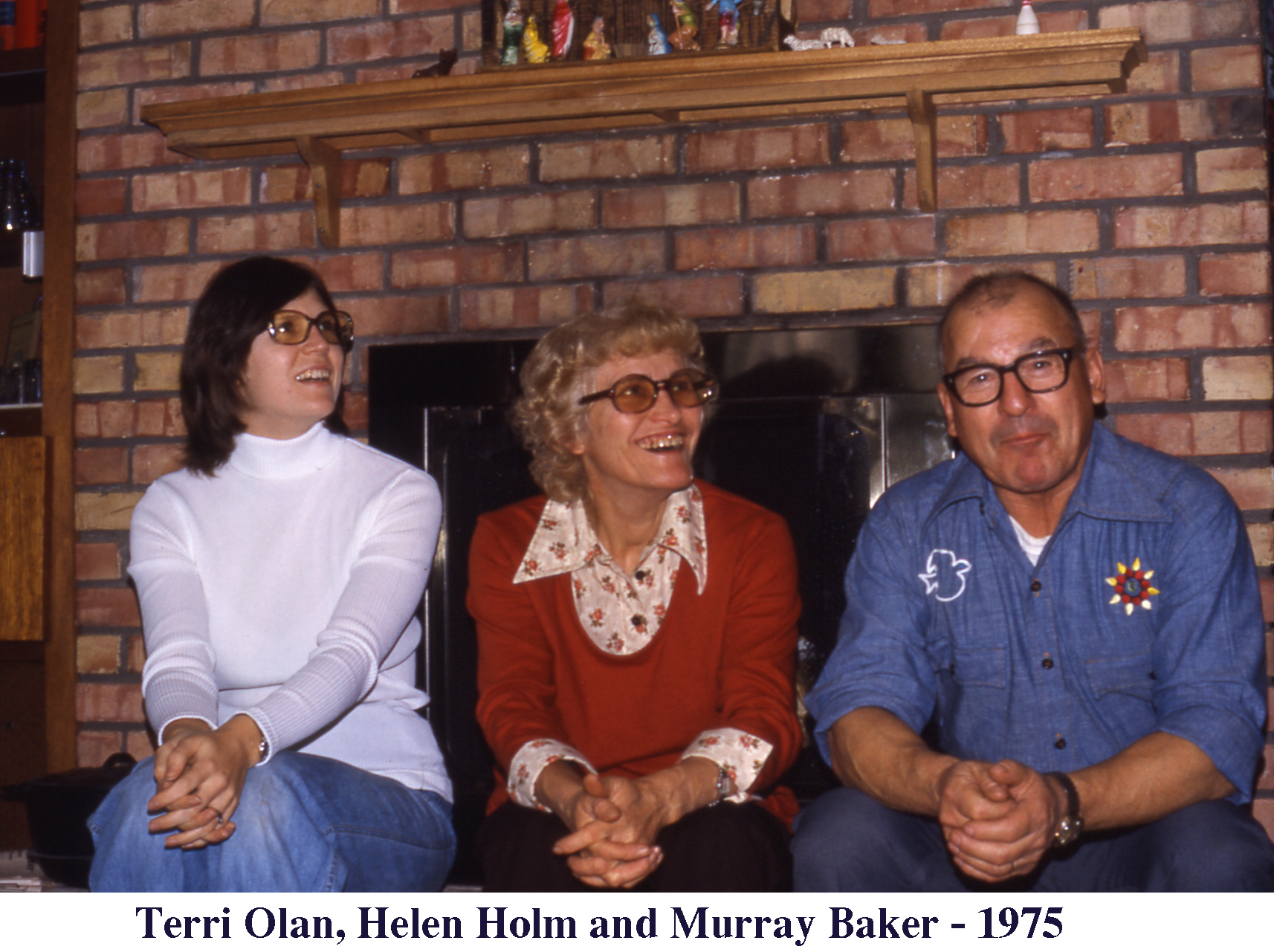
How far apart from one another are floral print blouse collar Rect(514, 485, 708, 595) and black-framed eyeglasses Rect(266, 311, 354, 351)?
1.67 ft

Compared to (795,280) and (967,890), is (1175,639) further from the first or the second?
(795,280)

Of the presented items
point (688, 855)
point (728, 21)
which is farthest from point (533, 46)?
point (688, 855)

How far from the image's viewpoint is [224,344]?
2.09 m

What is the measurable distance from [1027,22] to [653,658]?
1.32m

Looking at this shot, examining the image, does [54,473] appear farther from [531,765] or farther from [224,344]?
[531,765]

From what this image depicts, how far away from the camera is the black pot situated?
7.44 feet

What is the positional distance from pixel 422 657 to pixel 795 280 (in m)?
1.11

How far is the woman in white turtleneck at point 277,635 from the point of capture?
1.66m

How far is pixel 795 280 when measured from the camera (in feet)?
7.84

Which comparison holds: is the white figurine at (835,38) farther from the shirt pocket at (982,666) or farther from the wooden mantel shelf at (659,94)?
the shirt pocket at (982,666)

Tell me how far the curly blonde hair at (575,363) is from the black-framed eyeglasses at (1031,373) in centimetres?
50

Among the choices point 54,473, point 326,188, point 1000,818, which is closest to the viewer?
point 1000,818

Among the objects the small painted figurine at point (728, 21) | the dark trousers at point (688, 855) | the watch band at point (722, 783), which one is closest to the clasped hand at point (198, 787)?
the dark trousers at point (688, 855)
